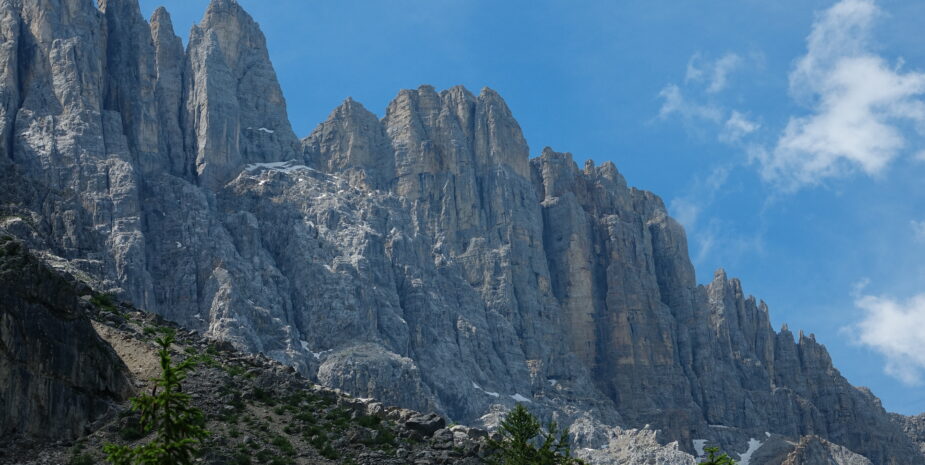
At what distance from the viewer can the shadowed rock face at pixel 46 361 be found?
47000mm

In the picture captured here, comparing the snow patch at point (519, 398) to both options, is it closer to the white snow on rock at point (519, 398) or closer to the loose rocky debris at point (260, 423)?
Answer: the white snow on rock at point (519, 398)

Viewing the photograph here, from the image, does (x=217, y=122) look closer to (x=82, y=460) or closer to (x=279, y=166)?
(x=279, y=166)

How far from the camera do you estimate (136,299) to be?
143 meters

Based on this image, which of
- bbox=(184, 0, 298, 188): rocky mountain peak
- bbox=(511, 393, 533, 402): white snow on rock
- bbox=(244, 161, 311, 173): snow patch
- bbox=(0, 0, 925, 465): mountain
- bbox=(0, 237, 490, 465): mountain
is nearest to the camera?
bbox=(0, 237, 490, 465): mountain

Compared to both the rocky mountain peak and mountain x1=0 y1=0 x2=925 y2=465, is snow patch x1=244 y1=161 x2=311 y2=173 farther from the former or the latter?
the rocky mountain peak

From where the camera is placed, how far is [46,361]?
4844cm

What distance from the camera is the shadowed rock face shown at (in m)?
47.0

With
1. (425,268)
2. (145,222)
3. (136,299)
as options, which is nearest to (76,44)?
(145,222)

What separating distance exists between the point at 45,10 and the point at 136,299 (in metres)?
40.8

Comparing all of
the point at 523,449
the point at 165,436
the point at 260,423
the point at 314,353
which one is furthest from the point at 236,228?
the point at 165,436

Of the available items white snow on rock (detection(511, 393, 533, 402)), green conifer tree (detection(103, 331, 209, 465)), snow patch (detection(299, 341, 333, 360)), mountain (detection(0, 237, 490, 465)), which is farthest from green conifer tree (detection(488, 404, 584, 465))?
white snow on rock (detection(511, 393, 533, 402))

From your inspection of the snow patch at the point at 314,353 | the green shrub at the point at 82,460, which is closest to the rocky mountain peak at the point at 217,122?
the snow patch at the point at 314,353

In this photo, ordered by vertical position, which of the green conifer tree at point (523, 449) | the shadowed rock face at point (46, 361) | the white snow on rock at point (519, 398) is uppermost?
the white snow on rock at point (519, 398)

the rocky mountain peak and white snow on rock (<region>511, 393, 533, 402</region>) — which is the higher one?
the rocky mountain peak
